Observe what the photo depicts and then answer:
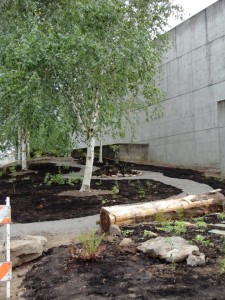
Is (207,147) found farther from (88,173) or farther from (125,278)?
(125,278)

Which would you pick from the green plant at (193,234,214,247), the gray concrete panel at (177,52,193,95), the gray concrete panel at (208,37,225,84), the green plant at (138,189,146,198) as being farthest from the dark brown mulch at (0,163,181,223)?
the gray concrete panel at (177,52,193,95)

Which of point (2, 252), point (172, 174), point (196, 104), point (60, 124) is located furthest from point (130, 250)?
point (196, 104)

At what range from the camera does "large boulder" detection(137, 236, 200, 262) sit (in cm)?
382

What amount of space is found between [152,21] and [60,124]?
5042mm

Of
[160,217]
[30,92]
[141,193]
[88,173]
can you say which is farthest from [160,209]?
[30,92]

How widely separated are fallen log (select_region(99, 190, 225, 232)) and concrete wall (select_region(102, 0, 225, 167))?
829 cm

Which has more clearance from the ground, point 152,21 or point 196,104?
point 152,21

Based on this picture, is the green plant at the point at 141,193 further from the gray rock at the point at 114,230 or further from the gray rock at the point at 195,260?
the gray rock at the point at 195,260

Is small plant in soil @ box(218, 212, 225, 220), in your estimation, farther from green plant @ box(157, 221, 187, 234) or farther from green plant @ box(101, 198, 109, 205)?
green plant @ box(101, 198, 109, 205)

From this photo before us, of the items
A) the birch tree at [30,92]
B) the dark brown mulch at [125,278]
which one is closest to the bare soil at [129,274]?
the dark brown mulch at [125,278]

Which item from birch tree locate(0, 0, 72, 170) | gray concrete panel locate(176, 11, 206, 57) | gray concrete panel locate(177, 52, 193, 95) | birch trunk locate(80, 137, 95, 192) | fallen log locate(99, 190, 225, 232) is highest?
gray concrete panel locate(176, 11, 206, 57)

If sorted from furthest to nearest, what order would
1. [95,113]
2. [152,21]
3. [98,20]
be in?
1. [152,21]
2. [95,113]
3. [98,20]

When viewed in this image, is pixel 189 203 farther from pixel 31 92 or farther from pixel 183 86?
pixel 183 86

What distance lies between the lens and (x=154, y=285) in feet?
10.6
